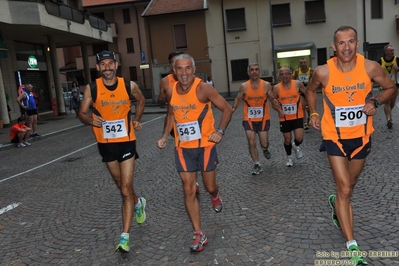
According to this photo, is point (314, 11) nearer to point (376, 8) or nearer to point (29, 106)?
point (376, 8)

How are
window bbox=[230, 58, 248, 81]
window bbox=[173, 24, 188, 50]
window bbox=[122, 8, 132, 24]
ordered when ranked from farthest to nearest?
window bbox=[122, 8, 132, 24] → window bbox=[173, 24, 188, 50] → window bbox=[230, 58, 248, 81]

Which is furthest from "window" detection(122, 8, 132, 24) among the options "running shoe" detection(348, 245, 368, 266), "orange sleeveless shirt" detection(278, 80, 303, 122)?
"running shoe" detection(348, 245, 368, 266)

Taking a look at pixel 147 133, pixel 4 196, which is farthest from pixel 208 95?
pixel 147 133

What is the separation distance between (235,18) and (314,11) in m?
6.30

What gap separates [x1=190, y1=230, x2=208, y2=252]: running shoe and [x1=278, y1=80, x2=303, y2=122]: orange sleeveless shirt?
11.9 ft

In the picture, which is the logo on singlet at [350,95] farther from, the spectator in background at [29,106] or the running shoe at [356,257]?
the spectator in background at [29,106]

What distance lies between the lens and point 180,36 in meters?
31.7

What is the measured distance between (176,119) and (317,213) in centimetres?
198

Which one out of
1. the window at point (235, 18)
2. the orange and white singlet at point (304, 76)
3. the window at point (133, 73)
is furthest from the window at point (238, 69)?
the orange and white singlet at point (304, 76)

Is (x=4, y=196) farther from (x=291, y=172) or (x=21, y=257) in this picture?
(x=291, y=172)

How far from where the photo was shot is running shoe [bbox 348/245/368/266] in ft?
10.1

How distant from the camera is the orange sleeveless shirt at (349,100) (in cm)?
332

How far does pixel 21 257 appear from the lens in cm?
385

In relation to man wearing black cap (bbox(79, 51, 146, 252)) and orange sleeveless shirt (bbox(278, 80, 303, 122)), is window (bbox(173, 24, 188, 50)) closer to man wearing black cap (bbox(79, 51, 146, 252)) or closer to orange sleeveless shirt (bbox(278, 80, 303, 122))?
orange sleeveless shirt (bbox(278, 80, 303, 122))
